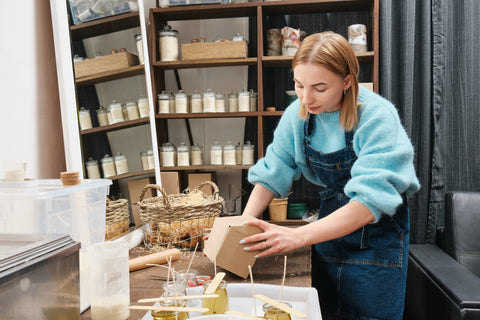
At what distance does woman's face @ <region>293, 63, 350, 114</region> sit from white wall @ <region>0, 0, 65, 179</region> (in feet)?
2.74

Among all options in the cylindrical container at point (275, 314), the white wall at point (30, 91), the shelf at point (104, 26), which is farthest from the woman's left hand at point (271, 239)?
the shelf at point (104, 26)

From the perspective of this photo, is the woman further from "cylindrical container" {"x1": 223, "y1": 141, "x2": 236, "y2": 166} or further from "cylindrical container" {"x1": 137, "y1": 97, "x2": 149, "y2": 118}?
"cylindrical container" {"x1": 223, "y1": 141, "x2": 236, "y2": 166}

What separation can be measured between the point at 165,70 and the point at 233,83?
1.70 feet

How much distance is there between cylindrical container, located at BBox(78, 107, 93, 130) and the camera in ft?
5.11

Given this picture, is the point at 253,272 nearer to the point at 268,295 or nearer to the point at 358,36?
the point at 268,295

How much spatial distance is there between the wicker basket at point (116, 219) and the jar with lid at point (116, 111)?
403mm

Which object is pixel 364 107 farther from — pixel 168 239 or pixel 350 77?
pixel 168 239

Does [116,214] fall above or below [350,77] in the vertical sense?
below

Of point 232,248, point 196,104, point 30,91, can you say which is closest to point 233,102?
point 196,104

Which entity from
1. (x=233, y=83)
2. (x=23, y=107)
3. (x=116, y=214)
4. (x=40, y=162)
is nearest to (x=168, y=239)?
(x=116, y=214)

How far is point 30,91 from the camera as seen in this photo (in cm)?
134

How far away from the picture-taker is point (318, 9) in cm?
292

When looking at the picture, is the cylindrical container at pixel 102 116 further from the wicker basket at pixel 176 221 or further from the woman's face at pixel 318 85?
the woman's face at pixel 318 85

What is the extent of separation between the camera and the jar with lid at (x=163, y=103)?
9.45 feet
